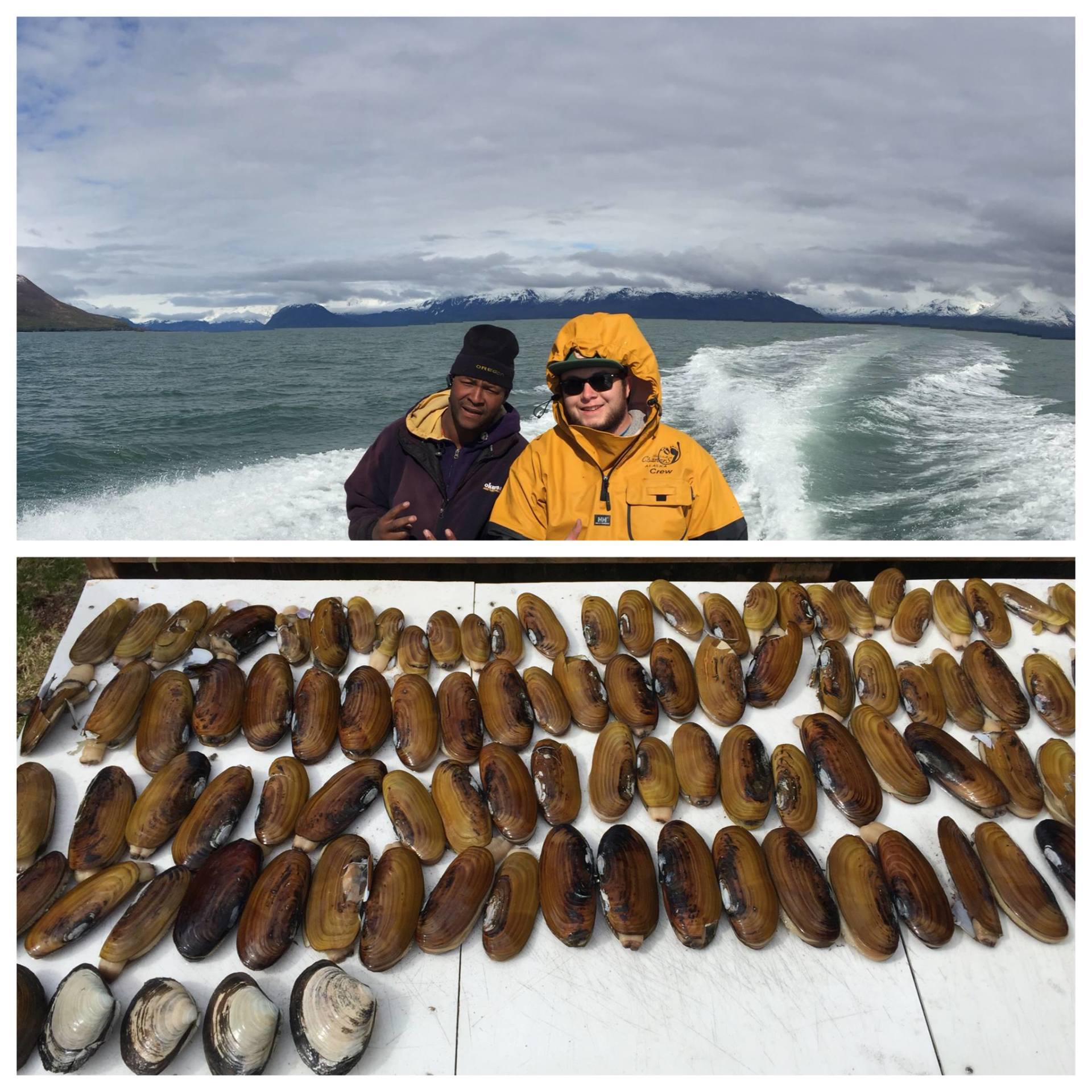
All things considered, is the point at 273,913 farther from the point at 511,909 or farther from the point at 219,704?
the point at 219,704

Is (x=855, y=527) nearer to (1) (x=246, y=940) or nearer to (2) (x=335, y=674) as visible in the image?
(2) (x=335, y=674)

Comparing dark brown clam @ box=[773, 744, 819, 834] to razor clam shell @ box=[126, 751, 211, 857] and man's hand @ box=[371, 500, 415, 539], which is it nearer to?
razor clam shell @ box=[126, 751, 211, 857]

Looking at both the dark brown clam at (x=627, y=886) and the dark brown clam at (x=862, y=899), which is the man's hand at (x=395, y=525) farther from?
the dark brown clam at (x=862, y=899)

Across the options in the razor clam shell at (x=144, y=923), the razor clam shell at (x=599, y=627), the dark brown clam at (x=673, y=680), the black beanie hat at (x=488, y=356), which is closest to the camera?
the razor clam shell at (x=144, y=923)

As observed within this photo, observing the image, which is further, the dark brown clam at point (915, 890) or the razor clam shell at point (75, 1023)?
the dark brown clam at point (915, 890)

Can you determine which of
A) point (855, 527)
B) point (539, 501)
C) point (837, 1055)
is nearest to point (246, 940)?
point (837, 1055)

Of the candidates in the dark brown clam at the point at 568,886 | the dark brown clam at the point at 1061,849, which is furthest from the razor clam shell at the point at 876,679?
the dark brown clam at the point at 568,886

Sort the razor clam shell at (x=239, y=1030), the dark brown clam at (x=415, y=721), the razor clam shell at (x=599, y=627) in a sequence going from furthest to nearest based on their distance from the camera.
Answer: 1. the razor clam shell at (x=599, y=627)
2. the dark brown clam at (x=415, y=721)
3. the razor clam shell at (x=239, y=1030)
